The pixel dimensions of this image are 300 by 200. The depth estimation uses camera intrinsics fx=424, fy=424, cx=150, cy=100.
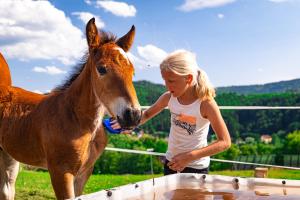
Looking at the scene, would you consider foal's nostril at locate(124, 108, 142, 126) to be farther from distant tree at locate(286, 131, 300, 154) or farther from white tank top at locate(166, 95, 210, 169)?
distant tree at locate(286, 131, 300, 154)

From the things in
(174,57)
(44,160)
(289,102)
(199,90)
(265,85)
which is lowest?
(44,160)

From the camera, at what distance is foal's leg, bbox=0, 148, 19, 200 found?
3752 mm

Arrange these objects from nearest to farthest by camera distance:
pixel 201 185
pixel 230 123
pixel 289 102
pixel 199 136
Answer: pixel 201 185
pixel 199 136
pixel 230 123
pixel 289 102

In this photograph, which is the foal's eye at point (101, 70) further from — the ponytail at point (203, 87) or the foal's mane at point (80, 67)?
the ponytail at point (203, 87)

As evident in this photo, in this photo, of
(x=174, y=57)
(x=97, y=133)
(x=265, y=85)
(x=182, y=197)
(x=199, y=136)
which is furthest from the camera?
(x=265, y=85)

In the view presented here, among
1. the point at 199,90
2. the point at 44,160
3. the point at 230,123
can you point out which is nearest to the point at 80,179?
the point at 44,160

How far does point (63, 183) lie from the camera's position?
9.05 ft

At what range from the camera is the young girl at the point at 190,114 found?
245cm

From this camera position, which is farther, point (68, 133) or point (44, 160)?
point (44, 160)

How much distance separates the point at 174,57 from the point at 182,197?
87 centimetres

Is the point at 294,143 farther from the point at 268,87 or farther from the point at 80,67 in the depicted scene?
the point at 268,87

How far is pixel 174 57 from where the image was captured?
2.54 meters

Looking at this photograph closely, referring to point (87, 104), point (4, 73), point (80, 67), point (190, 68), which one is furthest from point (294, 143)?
point (190, 68)

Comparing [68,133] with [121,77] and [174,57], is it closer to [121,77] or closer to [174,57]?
[121,77]
